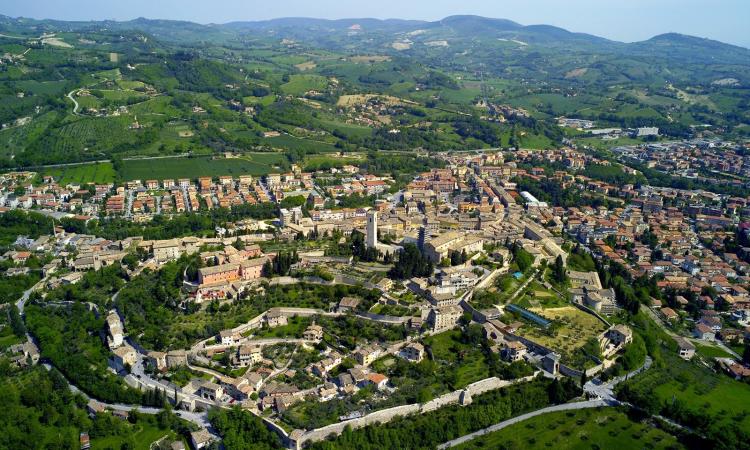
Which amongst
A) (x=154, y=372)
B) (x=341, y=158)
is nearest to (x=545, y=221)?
(x=341, y=158)

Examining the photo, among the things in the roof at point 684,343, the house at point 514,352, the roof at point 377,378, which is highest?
the house at point 514,352

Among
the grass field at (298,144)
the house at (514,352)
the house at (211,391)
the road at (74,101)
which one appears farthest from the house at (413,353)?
the road at (74,101)

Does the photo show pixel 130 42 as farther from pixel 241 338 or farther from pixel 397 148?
pixel 241 338

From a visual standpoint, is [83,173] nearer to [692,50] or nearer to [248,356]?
[248,356]

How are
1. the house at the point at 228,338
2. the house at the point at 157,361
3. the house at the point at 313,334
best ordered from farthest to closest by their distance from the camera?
the house at the point at 313,334, the house at the point at 228,338, the house at the point at 157,361

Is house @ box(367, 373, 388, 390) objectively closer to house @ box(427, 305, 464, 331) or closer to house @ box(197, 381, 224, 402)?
house @ box(427, 305, 464, 331)

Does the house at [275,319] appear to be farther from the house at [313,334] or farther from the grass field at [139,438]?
the grass field at [139,438]

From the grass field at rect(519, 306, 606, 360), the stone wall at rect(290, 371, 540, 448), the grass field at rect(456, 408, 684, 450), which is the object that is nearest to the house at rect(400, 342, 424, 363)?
the stone wall at rect(290, 371, 540, 448)
